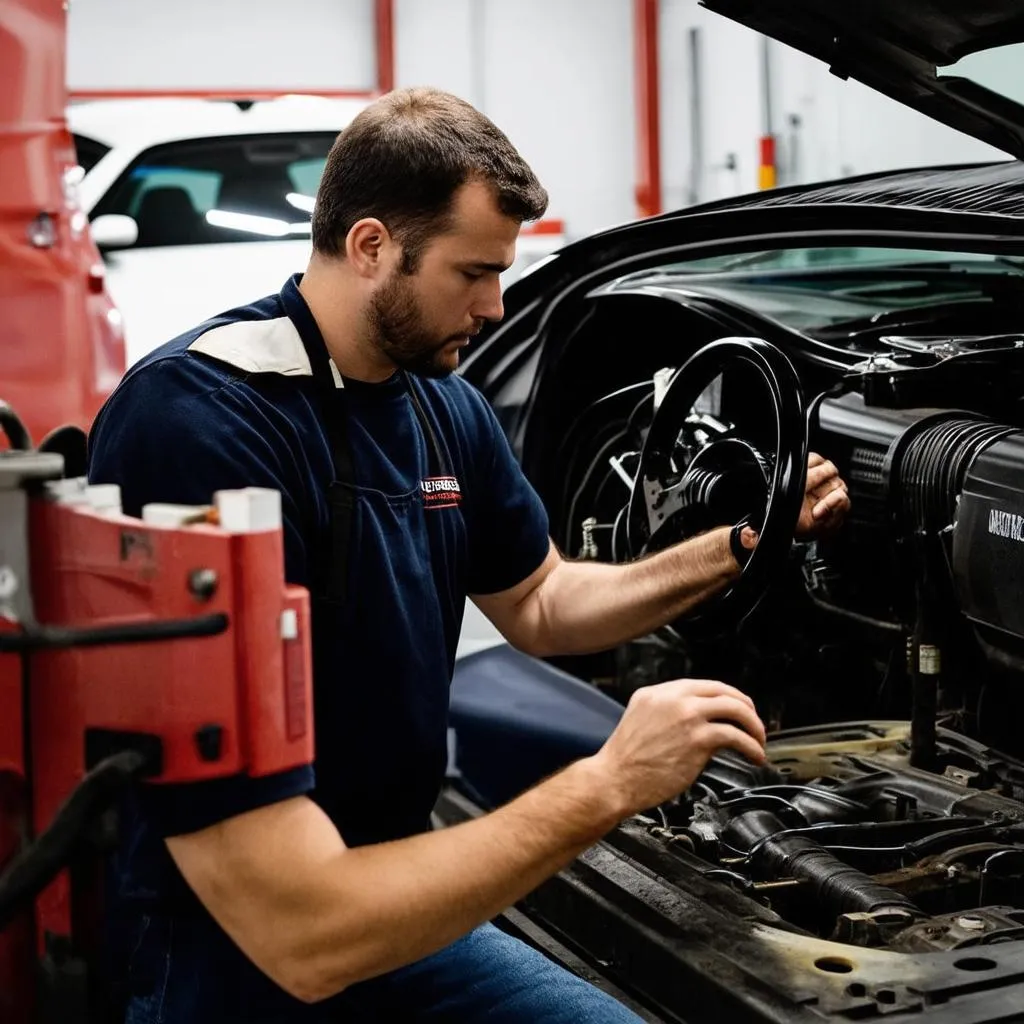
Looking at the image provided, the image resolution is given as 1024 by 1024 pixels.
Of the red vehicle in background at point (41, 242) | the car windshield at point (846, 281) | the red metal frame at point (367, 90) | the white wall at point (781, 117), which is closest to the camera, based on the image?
the car windshield at point (846, 281)

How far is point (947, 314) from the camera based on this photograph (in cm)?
276

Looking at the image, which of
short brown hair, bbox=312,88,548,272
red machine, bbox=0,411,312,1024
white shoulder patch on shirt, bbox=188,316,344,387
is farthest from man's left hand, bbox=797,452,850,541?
red machine, bbox=0,411,312,1024

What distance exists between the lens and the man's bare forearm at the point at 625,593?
2051mm

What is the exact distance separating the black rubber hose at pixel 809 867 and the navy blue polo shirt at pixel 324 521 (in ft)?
1.76

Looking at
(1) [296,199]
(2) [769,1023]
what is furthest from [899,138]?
(2) [769,1023]

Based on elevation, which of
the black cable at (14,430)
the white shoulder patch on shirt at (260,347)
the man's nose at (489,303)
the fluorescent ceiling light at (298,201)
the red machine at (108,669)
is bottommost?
the red machine at (108,669)

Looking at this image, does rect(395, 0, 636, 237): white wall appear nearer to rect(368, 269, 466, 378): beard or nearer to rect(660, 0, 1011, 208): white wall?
rect(660, 0, 1011, 208): white wall

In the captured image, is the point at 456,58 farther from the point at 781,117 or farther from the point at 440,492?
the point at 440,492

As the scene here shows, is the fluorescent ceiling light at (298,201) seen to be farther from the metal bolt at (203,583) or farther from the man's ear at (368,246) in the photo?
the metal bolt at (203,583)

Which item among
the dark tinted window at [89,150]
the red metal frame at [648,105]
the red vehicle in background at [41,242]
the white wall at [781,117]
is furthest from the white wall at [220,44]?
the red vehicle in background at [41,242]

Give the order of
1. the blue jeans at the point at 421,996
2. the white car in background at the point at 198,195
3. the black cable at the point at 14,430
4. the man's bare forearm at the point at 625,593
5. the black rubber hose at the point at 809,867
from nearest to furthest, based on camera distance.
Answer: the black cable at the point at 14,430 < the blue jeans at the point at 421,996 < the black rubber hose at the point at 809,867 < the man's bare forearm at the point at 625,593 < the white car in background at the point at 198,195

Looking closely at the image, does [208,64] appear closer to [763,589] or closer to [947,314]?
[947,314]

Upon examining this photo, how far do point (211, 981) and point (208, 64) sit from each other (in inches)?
347

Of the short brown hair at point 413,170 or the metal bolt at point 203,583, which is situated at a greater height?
the short brown hair at point 413,170
